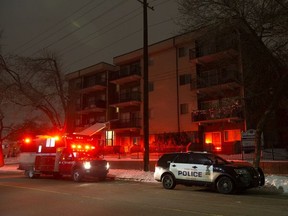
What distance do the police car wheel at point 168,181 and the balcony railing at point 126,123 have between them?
28.8 metres

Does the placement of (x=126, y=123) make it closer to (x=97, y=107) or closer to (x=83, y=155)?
(x=97, y=107)

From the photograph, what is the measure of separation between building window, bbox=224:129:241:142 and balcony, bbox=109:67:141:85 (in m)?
14.7

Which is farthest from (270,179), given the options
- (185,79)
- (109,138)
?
(109,138)

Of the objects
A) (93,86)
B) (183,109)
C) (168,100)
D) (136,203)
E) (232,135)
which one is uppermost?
(93,86)

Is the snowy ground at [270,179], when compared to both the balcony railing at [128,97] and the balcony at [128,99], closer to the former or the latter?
the balcony at [128,99]

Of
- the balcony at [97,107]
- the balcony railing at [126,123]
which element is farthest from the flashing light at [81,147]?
the balcony at [97,107]

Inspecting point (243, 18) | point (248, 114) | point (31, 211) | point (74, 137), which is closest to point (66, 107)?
point (74, 137)

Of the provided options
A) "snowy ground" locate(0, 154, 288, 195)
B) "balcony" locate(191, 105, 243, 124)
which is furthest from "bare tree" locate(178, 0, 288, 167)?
"balcony" locate(191, 105, 243, 124)

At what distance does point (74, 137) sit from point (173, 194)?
35.7ft

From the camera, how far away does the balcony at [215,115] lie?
1345 inches

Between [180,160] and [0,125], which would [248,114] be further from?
[0,125]

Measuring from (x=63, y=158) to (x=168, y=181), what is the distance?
880cm

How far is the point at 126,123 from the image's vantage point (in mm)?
47781

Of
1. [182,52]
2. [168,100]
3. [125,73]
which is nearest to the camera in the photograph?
[182,52]
